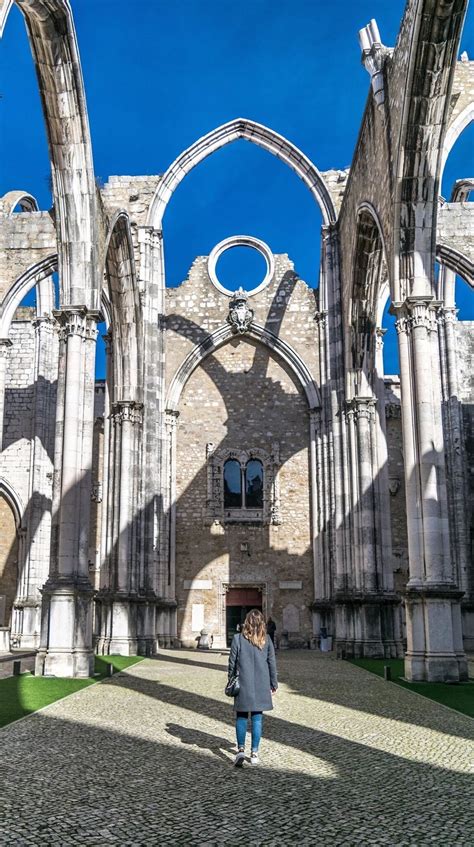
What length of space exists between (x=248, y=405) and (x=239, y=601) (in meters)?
5.88

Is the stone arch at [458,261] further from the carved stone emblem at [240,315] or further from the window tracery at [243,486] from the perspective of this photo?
the window tracery at [243,486]

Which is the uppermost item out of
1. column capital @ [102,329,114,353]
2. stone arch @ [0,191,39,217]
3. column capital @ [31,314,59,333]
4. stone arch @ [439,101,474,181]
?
stone arch @ [0,191,39,217]

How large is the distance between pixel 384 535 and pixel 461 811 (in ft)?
46.7

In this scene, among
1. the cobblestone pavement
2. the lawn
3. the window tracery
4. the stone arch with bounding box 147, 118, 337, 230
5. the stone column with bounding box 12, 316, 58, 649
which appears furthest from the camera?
the window tracery

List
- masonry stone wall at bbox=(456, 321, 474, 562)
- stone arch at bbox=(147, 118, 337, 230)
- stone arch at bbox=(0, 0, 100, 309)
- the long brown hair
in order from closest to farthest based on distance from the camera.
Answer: the long brown hair, stone arch at bbox=(0, 0, 100, 309), stone arch at bbox=(147, 118, 337, 230), masonry stone wall at bbox=(456, 321, 474, 562)

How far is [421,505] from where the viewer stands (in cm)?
1190

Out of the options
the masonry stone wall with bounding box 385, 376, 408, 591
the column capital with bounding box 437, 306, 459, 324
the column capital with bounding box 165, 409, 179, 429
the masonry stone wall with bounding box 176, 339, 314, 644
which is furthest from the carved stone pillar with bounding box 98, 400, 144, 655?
the column capital with bounding box 437, 306, 459, 324

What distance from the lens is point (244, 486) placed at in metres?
23.8

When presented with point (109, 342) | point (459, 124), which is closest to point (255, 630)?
point (459, 124)

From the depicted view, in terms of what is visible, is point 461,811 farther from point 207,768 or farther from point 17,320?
point 17,320

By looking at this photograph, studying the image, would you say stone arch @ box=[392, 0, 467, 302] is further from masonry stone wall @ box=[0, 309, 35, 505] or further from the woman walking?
masonry stone wall @ box=[0, 309, 35, 505]

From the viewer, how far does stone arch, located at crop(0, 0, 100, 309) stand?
12695 mm

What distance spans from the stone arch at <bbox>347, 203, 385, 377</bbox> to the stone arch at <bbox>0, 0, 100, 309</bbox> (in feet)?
20.1

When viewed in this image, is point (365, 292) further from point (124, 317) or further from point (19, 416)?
point (19, 416)
